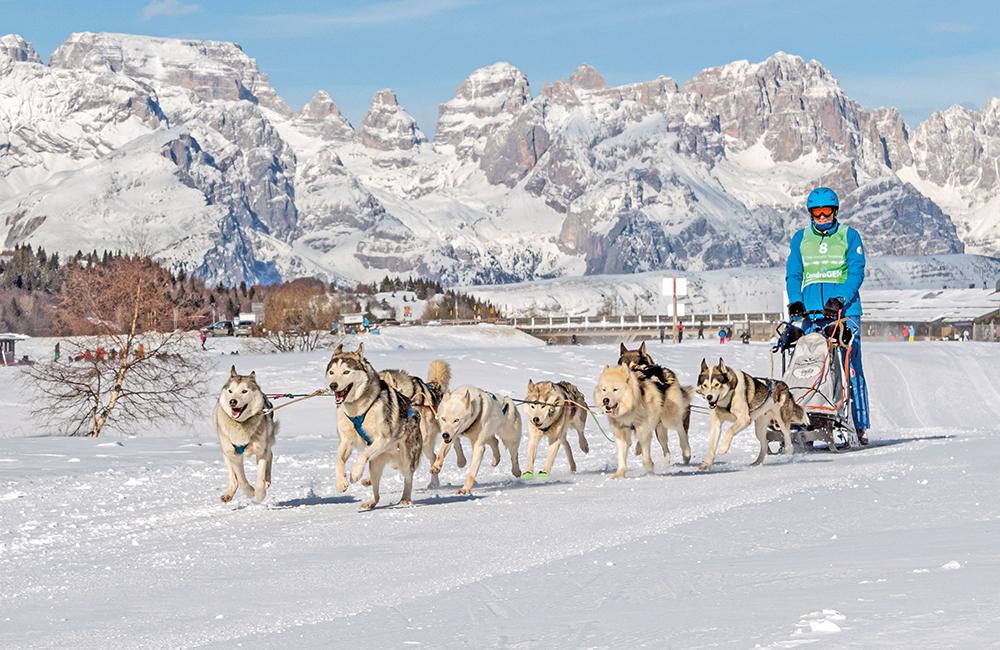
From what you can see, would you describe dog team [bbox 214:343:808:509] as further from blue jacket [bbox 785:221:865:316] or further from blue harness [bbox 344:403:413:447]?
blue jacket [bbox 785:221:865:316]

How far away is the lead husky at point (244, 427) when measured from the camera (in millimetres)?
8898

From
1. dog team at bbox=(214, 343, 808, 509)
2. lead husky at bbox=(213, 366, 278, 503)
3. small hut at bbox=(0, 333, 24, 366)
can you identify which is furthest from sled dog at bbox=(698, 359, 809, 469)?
small hut at bbox=(0, 333, 24, 366)

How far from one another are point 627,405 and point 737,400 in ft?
5.09

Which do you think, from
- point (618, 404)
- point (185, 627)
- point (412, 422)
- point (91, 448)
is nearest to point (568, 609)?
point (185, 627)

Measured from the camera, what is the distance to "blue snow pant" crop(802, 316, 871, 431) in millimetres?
12945

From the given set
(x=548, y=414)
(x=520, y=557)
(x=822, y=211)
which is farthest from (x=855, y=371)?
(x=520, y=557)

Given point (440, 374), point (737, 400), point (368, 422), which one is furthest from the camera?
point (737, 400)

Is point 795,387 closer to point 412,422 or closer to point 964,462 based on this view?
point 964,462

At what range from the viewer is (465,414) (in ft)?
32.0

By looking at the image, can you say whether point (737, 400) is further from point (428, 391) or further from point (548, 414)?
point (428, 391)

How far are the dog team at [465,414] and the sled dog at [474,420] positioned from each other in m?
0.01

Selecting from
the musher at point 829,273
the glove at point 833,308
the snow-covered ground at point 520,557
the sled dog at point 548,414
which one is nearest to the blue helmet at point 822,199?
the musher at point 829,273

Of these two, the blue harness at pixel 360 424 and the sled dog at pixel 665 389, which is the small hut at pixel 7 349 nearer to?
the sled dog at pixel 665 389

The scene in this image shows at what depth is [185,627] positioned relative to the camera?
5023 mm
